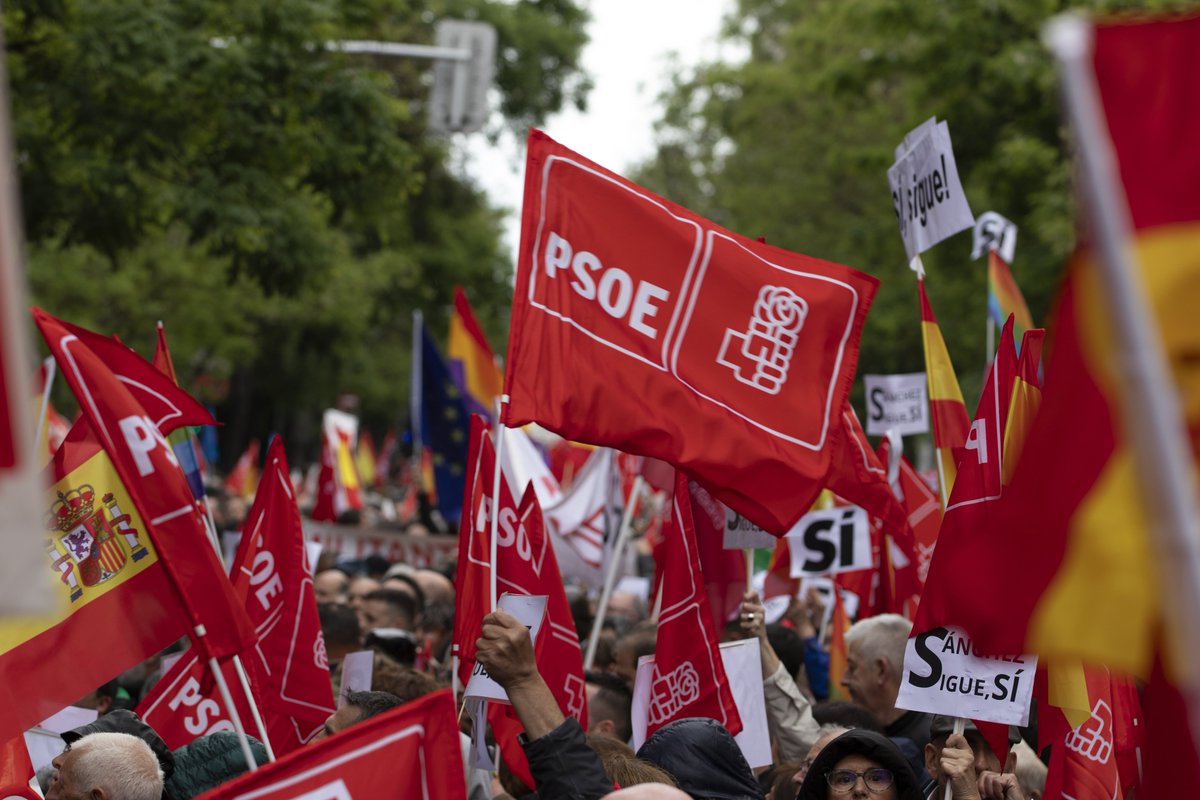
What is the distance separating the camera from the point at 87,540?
16.1 feet

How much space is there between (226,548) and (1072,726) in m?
7.63

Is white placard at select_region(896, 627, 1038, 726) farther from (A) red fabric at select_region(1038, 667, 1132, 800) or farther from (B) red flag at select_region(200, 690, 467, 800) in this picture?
(B) red flag at select_region(200, 690, 467, 800)

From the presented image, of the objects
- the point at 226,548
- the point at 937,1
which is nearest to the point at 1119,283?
the point at 226,548

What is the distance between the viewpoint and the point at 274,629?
6.29 meters

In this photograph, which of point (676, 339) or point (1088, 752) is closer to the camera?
point (1088, 752)

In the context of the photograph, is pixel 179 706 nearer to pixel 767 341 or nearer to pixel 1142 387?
pixel 767 341

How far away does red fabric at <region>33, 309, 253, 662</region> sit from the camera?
4.06m

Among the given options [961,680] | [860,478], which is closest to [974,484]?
[961,680]

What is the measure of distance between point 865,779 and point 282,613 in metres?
2.64

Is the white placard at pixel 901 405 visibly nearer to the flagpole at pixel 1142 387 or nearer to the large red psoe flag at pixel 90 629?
the large red psoe flag at pixel 90 629

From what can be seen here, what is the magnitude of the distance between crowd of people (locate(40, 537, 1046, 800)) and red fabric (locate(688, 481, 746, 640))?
0.20 metres

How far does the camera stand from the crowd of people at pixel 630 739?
13.1 feet

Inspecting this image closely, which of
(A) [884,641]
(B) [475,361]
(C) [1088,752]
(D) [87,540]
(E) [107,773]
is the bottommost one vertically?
(B) [475,361]

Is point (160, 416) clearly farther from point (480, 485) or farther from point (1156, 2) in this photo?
point (1156, 2)
